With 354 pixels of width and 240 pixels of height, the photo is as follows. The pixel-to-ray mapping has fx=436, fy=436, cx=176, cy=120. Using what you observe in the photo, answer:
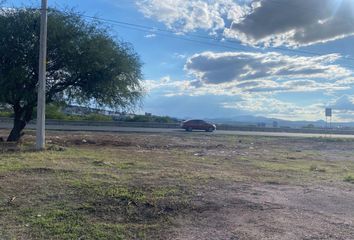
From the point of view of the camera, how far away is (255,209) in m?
8.34

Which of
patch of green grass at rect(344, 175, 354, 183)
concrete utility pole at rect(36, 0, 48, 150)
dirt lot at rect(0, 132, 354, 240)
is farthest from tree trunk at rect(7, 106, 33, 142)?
patch of green grass at rect(344, 175, 354, 183)

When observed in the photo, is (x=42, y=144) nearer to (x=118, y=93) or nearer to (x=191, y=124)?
(x=118, y=93)

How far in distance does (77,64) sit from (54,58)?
1.21m

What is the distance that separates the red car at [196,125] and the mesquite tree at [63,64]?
105 feet

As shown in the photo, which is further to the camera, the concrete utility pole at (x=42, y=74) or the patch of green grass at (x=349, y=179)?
the concrete utility pole at (x=42, y=74)

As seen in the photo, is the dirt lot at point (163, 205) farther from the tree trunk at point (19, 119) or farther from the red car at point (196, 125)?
the red car at point (196, 125)

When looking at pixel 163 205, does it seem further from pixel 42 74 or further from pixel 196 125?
pixel 196 125

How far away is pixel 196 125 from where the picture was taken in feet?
185

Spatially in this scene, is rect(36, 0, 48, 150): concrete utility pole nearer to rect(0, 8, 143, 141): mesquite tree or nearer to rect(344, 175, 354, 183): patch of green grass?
rect(0, 8, 143, 141): mesquite tree

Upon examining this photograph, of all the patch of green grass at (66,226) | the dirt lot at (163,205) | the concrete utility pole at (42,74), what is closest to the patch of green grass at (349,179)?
the dirt lot at (163,205)

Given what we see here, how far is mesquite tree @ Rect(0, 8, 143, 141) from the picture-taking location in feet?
66.5

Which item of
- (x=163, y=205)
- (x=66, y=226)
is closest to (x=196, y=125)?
(x=163, y=205)

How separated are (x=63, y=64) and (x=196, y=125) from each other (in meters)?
35.9

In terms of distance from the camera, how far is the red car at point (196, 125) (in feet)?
182
